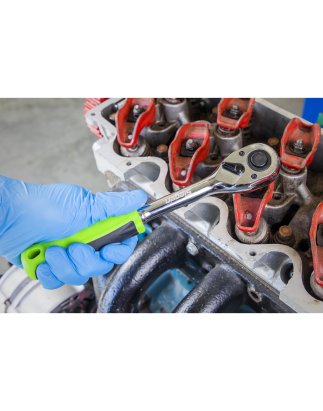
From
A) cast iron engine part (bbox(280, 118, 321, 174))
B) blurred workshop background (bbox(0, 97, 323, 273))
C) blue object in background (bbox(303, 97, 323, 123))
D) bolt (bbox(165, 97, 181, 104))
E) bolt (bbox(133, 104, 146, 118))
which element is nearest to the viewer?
cast iron engine part (bbox(280, 118, 321, 174))

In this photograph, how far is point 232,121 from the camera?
1985 millimetres

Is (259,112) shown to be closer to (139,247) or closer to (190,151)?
(190,151)

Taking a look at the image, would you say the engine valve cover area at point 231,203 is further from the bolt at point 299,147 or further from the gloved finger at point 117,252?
the gloved finger at point 117,252

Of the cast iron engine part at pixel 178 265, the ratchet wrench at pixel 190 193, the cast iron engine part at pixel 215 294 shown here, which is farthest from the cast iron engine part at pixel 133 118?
the cast iron engine part at pixel 215 294

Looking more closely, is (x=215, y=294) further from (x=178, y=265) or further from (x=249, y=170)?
(x=249, y=170)

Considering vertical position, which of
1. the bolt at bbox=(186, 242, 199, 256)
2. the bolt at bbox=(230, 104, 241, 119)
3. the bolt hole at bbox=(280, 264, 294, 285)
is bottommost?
the bolt at bbox=(186, 242, 199, 256)

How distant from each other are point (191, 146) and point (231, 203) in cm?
38

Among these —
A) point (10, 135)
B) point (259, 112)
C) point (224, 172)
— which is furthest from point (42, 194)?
point (10, 135)

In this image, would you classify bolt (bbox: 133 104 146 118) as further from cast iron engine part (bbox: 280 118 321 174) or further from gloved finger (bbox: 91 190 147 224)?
cast iron engine part (bbox: 280 118 321 174)

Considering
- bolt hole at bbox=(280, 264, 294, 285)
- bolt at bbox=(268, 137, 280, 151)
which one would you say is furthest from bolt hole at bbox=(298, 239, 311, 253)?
bolt at bbox=(268, 137, 280, 151)

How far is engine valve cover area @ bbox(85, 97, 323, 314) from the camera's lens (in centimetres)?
162

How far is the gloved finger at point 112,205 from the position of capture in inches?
65.4

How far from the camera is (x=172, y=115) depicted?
2316mm

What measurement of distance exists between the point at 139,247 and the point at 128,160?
0.52 meters
